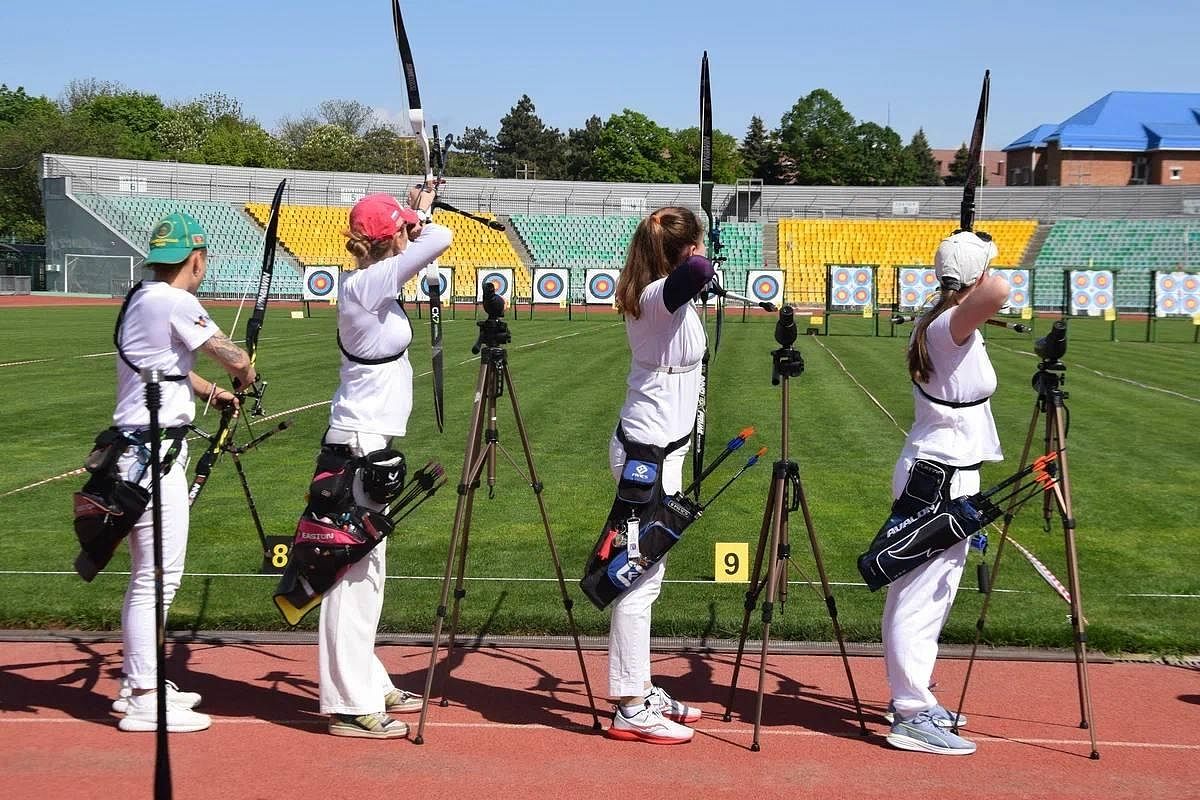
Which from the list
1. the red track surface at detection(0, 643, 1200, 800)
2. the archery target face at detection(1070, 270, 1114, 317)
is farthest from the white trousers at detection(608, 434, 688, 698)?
the archery target face at detection(1070, 270, 1114, 317)

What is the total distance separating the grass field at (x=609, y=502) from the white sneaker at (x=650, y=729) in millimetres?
1419

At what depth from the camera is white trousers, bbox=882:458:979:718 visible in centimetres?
473

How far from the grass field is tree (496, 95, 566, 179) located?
103 metres

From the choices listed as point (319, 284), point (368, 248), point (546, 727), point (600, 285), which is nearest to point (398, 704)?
point (546, 727)

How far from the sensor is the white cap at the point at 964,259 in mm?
4719

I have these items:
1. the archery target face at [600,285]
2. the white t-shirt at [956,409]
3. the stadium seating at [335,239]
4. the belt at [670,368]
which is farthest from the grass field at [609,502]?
the stadium seating at [335,239]

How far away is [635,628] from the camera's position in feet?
15.7

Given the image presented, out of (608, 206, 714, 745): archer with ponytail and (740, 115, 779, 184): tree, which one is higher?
(740, 115, 779, 184): tree

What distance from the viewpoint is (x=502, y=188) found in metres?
62.6

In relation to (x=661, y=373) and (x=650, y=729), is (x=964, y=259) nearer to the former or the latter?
(x=661, y=373)

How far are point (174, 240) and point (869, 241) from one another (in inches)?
2166

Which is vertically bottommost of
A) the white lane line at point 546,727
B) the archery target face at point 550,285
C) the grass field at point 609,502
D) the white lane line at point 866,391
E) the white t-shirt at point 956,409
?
the white lane line at point 546,727

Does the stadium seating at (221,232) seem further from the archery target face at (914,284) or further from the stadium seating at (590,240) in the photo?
the archery target face at (914,284)

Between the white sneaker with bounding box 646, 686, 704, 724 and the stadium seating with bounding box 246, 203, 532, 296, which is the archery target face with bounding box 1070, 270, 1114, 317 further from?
the white sneaker with bounding box 646, 686, 704, 724
